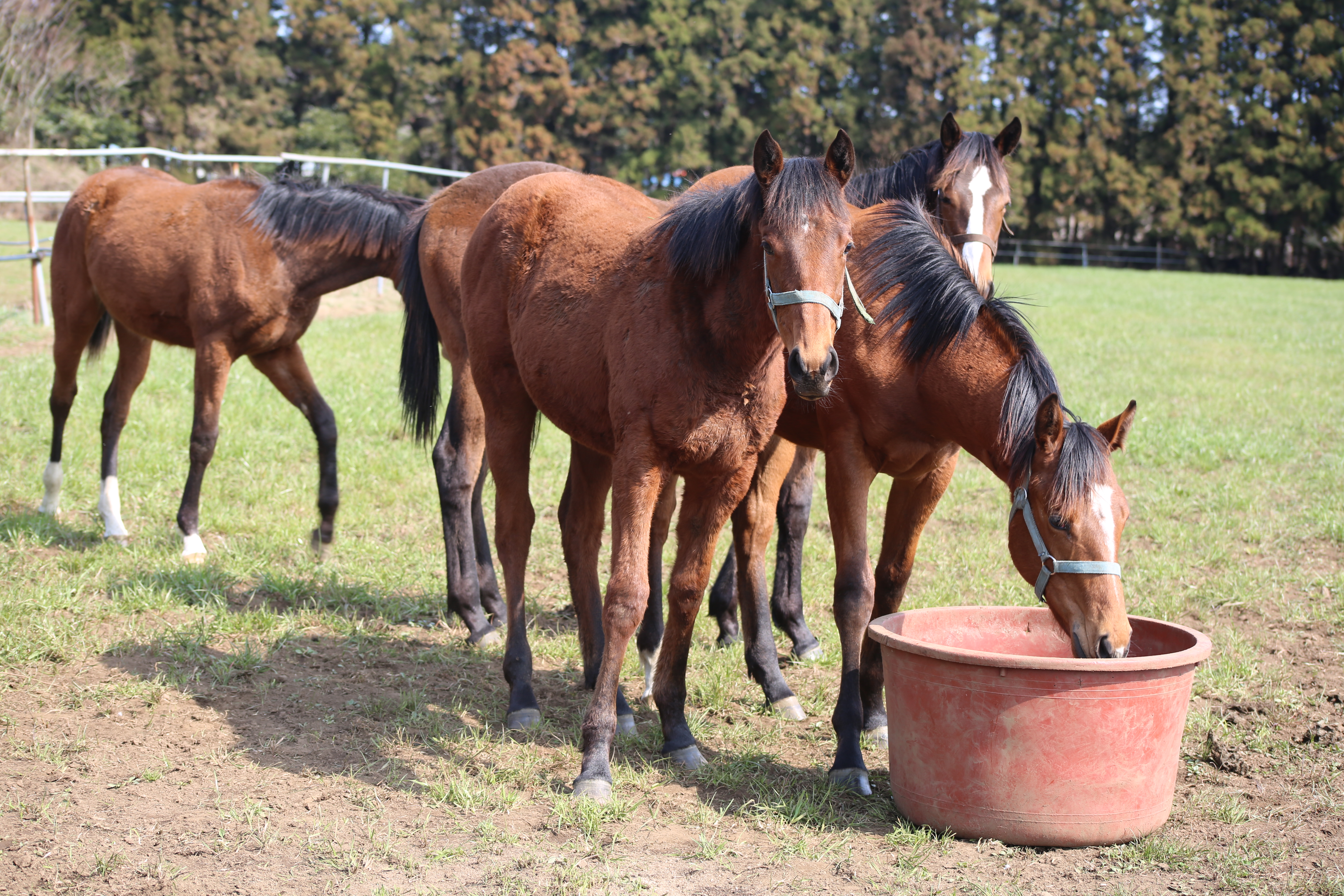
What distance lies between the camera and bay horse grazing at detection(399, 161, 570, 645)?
4957 mm

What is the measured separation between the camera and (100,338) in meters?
6.88

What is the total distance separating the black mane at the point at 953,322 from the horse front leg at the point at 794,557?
4.15ft

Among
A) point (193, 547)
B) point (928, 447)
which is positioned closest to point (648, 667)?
point (928, 447)

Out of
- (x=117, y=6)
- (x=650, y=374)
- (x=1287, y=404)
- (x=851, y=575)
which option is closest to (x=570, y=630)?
(x=851, y=575)

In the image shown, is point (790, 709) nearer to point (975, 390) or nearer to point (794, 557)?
point (794, 557)

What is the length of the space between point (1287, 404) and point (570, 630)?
8.77 metres

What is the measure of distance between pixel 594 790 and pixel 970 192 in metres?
3.01

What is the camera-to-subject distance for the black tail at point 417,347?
5.18 m

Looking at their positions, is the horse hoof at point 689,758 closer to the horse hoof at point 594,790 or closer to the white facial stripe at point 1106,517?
the horse hoof at point 594,790

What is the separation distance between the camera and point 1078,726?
9.61ft

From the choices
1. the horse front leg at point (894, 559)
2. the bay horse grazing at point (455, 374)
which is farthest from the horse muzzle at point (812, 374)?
the bay horse grazing at point (455, 374)

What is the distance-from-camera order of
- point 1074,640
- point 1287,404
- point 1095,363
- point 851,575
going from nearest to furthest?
1. point 1074,640
2. point 851,575
3. point 1287,404
4. point 1095,363

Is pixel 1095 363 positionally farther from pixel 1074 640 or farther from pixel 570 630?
pixel 1074 640

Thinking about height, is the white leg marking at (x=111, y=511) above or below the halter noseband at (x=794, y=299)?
below
